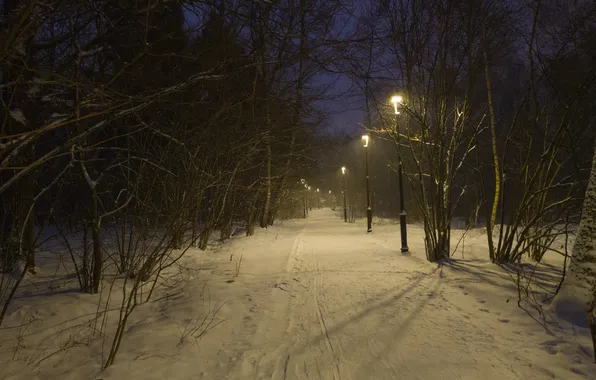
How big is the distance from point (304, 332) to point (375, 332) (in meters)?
0.88

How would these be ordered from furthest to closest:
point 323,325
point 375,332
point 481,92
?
point 481,92 → point 323,325 → point 375,332

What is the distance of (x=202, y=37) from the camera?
16.1ft

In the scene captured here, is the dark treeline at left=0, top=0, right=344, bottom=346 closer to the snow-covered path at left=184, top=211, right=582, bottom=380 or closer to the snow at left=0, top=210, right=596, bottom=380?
the snow at left=0, top=210, right=596, bottom=380

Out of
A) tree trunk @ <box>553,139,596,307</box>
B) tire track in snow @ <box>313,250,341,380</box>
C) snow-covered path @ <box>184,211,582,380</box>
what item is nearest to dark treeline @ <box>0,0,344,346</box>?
snow-covered path @ <box>184,211,582,380</box>

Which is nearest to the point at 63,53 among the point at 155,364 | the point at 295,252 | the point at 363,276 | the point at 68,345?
the point at 68,345

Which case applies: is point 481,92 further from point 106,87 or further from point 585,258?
point 106,87

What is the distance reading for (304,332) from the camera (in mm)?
3824

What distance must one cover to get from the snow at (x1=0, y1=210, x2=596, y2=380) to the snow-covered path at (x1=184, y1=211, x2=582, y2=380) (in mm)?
16

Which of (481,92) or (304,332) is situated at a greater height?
(481,92)

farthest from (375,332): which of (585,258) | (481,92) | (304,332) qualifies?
(481,92)

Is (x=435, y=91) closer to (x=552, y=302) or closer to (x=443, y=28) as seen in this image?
(x=443, y=28)

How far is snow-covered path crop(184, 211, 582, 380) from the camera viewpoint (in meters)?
2.96

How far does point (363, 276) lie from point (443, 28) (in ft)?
20.3

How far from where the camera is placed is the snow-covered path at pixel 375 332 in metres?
2.96
